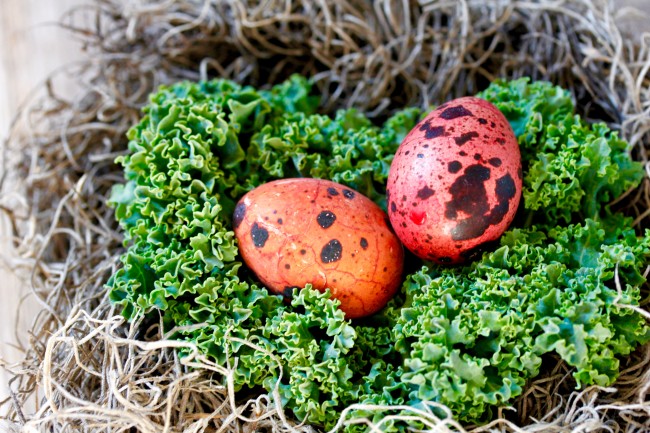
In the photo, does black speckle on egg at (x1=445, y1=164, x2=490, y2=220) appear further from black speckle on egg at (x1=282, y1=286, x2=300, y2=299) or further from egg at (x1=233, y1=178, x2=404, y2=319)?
black speckle on egg at (x1=282, y1=286, x2=300, y2=299)

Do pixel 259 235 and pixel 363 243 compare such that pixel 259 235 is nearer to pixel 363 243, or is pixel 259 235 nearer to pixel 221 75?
pixel 363 243

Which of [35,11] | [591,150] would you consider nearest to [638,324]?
[591,150]

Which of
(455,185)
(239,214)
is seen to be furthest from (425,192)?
(239,214)

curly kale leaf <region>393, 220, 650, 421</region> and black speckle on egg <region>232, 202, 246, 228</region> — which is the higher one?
black speckle on egg <region>232, 202, 246, 228</region>

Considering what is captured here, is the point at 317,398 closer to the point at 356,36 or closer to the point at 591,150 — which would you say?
the point at 591,150

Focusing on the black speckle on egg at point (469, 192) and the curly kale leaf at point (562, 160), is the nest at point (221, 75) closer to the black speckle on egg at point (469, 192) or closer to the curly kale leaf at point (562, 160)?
the curly kale leaf at point (562, 160)

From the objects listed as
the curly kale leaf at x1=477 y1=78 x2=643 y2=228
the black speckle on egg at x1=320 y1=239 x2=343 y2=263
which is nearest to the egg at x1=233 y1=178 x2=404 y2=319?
the black speckle on egg at x1=320 y1=239 x2=343 y2=263
